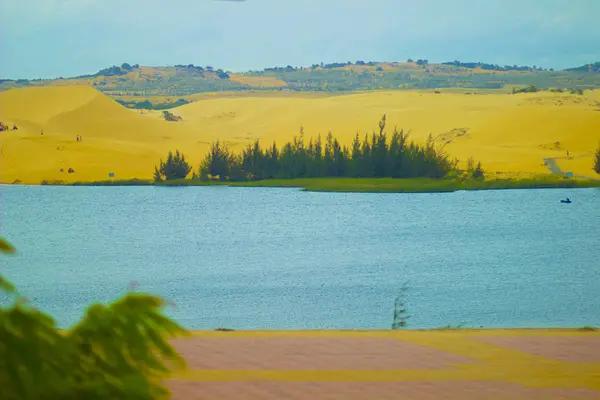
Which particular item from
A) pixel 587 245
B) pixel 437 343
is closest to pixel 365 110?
pixel 587 245

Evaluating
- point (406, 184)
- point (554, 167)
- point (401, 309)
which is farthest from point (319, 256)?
point (554, 167)

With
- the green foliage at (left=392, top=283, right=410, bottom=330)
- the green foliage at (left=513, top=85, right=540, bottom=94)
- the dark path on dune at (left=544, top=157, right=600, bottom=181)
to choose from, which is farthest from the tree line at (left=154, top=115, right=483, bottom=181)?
the green foliage at (left=392, top=283, right=410, bottom=330)

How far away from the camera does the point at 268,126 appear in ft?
163

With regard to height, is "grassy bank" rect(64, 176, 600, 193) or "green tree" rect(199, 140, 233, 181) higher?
"green tree" rect(199, 140, 233, 181)

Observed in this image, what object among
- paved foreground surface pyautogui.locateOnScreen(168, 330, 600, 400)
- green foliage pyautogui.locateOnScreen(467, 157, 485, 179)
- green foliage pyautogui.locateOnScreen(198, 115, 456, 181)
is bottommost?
green foliage pyautogui.locateOnScreen(467, 157, 485, 179)

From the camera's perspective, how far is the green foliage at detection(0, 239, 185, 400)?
5.57 ft

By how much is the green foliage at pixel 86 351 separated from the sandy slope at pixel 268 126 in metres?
33.5

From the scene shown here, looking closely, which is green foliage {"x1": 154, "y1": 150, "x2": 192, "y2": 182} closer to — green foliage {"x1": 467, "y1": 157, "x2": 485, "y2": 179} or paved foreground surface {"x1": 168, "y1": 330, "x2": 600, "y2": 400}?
green foliage {"x1": 467, "y1": 157, "x2": 485, "y2": 179}

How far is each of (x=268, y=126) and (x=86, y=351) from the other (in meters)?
48.0

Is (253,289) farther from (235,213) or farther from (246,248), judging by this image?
(235,213)

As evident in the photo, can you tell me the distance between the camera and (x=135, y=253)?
1827 centimetres

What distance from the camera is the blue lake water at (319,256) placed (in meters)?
11.1

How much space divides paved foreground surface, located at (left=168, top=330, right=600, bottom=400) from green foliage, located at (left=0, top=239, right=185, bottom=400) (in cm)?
241

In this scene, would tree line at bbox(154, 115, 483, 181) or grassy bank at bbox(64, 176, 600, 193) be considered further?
tree line at bbox(154, 115, 483, 181)
